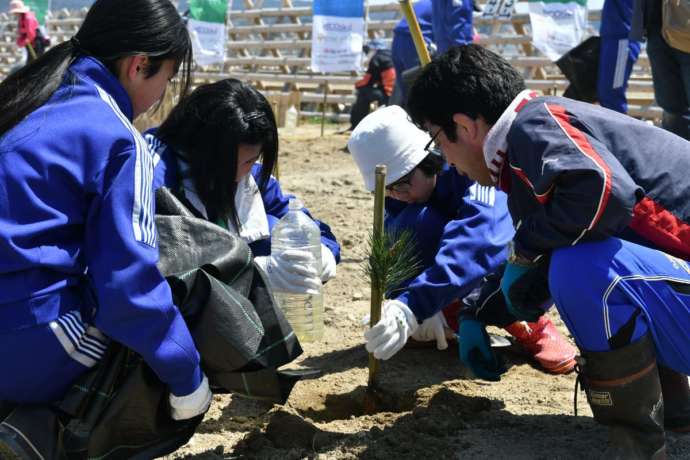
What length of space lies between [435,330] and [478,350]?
479 mm

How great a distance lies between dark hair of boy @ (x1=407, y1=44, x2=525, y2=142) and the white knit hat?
652mm

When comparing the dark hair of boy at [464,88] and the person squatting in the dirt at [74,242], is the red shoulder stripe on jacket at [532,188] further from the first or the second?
the person squatting in the dirt at [74,242]

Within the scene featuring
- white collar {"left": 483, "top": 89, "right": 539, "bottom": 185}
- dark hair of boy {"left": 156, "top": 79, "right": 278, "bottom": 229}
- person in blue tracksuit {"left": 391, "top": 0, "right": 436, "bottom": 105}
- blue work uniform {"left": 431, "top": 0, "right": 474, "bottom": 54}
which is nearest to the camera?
white collar {"left": 483, "top": 89, "right": 539, "bottom": 185}

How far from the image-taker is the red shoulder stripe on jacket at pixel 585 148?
1938 millimetres

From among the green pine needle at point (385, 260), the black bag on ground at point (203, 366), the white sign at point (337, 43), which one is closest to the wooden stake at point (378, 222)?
the green pine needle at point (385, 260)

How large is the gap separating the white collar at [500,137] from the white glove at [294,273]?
32.5 inches

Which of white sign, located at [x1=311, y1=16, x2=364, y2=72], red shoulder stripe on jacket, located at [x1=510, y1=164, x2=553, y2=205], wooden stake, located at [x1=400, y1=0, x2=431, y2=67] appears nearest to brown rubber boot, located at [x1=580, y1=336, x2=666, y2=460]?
red shoulder stripe on jacket, located at [x1=510, y1=164, x2=553, y2=205]

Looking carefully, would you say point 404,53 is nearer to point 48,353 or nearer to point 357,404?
point 357,404

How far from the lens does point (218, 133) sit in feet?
8.91

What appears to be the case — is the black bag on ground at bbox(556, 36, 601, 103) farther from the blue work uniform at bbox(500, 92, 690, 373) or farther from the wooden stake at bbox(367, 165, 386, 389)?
the blue work uniform at bbox(500, 92, 690, 373)

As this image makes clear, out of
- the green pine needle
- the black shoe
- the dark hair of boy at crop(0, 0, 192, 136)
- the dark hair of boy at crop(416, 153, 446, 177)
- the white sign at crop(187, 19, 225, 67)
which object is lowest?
the white sign at crop(187, 19, 225, 67)

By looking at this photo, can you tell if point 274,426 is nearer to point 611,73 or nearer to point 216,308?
point 216,308

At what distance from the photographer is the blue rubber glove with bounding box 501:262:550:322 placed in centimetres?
231

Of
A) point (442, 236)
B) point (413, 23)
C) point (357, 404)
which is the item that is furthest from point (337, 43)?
point (357, 404)
